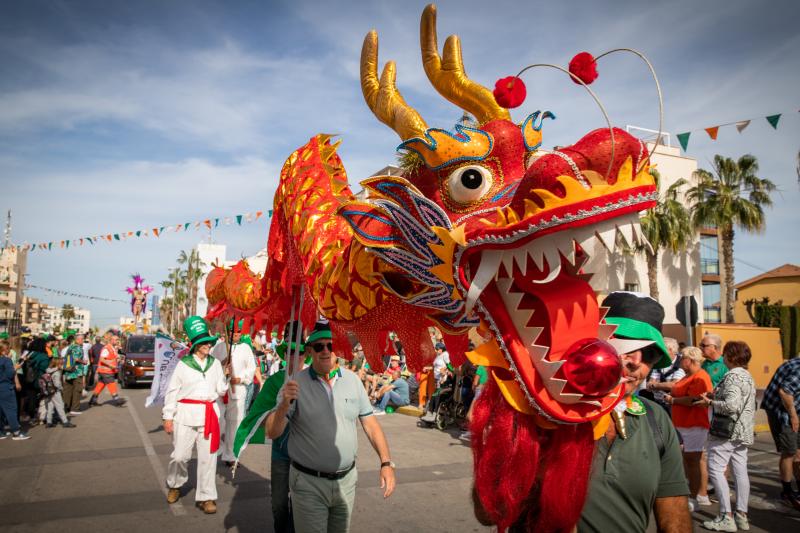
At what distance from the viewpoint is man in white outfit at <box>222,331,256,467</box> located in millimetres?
7336

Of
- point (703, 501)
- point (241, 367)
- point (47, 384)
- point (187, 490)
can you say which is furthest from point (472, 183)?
point (47, 384)

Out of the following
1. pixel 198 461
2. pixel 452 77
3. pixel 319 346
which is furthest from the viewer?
pixel 198 461

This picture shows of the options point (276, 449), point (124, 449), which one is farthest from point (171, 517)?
point (124, 449)

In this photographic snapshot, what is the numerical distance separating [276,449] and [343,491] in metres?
0.88

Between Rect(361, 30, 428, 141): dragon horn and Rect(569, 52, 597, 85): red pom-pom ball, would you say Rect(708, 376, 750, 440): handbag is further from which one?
Rect(569, 52, 597, 85): red pom-pom ball

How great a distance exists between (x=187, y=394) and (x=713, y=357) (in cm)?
568

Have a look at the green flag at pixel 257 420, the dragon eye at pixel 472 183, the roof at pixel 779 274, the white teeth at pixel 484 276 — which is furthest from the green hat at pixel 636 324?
the roof at pixel 779 274

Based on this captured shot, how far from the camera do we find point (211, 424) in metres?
5.54

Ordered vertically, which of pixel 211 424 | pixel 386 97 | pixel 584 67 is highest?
pixel 386 97

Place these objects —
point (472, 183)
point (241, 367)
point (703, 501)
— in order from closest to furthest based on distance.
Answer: point (472, 183) → point (703, 501) → point (241, 367)

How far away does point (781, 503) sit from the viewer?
576 cm

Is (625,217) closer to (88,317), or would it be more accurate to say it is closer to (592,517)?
(592,517)

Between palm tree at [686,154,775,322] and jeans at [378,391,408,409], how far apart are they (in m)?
18.4

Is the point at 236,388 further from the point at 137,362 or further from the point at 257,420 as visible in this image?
the point at 137,362
